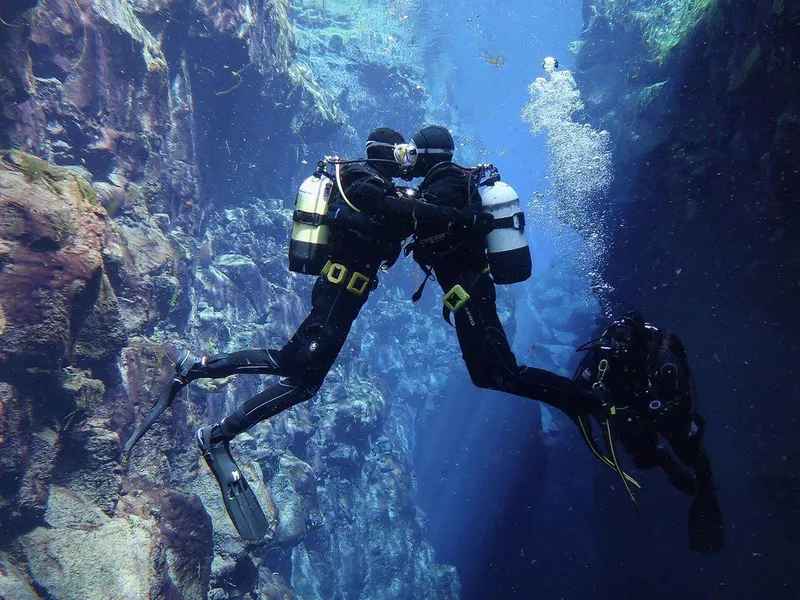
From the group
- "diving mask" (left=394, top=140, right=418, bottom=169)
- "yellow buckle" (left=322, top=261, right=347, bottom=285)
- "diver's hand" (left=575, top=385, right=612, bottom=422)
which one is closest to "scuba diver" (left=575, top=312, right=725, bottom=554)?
Answer: "diver's hand" (left=575, top=385, right=612, bottom=422)

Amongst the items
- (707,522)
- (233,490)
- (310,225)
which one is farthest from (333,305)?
(707,522)

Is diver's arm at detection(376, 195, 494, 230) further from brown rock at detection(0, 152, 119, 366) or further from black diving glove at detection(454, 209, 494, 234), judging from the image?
brown rock at detection(0, 152, 119, 366)

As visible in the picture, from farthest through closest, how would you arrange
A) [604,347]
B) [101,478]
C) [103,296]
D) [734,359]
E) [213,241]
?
[213,241] < [734,359] < [103,296] < [101,478] < [604,347]

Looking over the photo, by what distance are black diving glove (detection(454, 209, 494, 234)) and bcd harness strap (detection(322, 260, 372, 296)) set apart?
1005 mm

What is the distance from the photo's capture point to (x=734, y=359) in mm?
7965

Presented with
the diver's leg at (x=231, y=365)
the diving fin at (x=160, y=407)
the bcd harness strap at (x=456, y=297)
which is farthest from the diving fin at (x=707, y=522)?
the diving fin at (x=160, y=407)

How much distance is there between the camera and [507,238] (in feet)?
11.3

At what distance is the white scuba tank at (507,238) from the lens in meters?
3.42

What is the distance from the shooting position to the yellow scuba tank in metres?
3.64

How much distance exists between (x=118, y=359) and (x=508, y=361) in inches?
230

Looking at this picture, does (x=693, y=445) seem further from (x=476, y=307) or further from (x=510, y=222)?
(x=510, y=222)

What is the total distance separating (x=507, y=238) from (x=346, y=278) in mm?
1379

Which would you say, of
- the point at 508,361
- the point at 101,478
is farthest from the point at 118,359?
the point at 508,361

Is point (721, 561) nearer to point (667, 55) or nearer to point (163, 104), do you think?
point (667, 55)
